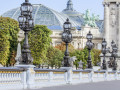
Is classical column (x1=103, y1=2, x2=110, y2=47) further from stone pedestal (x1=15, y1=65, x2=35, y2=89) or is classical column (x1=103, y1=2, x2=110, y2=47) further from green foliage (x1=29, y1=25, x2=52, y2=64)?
stone pedestal (x1=15, y1=65, x2=35, y2=89)

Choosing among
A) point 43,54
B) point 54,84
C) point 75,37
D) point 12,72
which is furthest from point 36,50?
point 75,37

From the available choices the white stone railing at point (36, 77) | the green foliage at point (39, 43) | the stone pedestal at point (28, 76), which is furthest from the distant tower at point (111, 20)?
the stone pedestal at point (28, 76)

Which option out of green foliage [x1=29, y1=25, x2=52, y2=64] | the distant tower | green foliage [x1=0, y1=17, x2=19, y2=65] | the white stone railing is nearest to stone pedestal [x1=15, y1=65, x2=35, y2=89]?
the white stone railing

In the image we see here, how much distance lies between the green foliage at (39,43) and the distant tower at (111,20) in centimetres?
1313

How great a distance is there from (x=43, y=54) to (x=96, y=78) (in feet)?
163

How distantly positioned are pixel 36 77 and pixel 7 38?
57.4 meters

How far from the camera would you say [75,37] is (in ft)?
651

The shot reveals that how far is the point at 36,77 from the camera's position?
A: 106 feet

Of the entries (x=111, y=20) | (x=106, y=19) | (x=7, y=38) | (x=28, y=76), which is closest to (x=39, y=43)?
(x=7, y=38)

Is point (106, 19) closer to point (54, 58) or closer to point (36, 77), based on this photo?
point (54, 58)

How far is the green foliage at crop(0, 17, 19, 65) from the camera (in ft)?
286

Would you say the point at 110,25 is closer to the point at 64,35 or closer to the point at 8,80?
the point at 64,35

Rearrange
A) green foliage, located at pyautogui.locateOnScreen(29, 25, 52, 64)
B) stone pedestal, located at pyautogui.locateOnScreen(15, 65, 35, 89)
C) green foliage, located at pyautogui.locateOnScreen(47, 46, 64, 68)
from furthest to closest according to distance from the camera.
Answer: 1. green foliage, located at pyautogui.locateOnScreen(47, 46, 64, 68)
2. green foliage, located at pyautogui.locateOnScreen(29, 25, 52, 64)
3. stone pedestal, located at pyautogui.locateOnScreen(15, 65, 35, 89)

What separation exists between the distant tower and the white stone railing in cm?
6453
